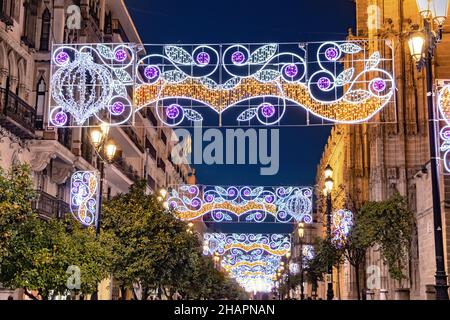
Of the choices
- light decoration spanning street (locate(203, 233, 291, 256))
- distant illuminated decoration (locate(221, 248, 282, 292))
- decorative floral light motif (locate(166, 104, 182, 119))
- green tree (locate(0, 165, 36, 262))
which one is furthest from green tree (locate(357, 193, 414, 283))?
distant illuminated decoration (locate(221, 248, 282, 292))

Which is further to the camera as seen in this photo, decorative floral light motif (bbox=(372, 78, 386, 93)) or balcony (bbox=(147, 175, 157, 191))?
balcony (bbox=(147, 175, 157, 191))

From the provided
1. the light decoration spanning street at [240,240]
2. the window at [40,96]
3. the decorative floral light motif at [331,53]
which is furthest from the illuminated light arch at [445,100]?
the light decoration spanning street at [240,240]

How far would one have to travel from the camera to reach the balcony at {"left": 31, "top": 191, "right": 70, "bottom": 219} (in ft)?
112

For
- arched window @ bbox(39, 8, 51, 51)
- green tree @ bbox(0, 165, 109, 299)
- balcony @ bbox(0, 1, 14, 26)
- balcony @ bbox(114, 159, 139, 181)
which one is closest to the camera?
green tree @ bbox(0, 165, 109, 299)

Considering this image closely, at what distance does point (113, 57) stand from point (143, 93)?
162 centimetres

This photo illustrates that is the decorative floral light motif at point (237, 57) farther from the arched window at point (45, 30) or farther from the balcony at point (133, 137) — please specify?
the balcony at point (133, 137)

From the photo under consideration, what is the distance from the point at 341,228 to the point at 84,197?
1557 centimetres

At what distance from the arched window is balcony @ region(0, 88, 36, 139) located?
429 centimetres

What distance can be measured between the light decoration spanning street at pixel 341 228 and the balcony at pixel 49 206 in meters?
15.4

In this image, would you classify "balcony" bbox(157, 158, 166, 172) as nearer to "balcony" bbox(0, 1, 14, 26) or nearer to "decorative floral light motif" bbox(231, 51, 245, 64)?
"balcony" bbox(0, 1, 14, 26)
